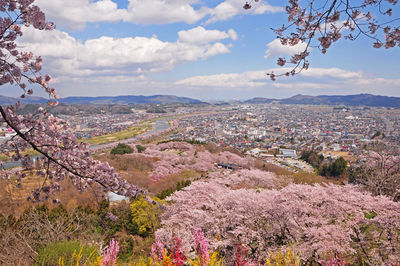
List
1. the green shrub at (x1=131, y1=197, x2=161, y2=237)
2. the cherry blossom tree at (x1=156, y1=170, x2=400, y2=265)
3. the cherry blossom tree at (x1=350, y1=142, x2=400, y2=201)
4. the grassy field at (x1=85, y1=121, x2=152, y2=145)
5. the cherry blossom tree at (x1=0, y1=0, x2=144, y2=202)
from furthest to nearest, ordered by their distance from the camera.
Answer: the grassy field at (x1=85, y1=121, x2=152, y2=145) → the cherry blossom tree at (x1=350, y1=142, x2=400, y2=201) → the green shrub at (x1=131, y1=197, x2=161, y2=237) → the cherry blossom tree at (x1=156, y1=170, x2=400, y2=265) → the cherry blossom tree at (x1=0, y1=0, x2=144, y2=202)

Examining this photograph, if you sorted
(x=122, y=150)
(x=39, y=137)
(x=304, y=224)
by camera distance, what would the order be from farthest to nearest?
(x=122, y=150) < (x=304, y=224) < (x=39, y=137)

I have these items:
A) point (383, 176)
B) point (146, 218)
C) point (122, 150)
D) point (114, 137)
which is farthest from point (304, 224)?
point (114, 137)

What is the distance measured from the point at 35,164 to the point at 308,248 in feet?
19.9

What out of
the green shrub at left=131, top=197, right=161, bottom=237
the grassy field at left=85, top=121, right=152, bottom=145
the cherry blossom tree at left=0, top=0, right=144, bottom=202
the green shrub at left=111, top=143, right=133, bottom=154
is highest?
the cherry blossom tree at left=0, top=0, right=144, bottom=202

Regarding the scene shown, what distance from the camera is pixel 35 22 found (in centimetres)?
270

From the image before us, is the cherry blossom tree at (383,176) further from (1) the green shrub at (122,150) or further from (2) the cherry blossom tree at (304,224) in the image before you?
(1) the green shrub at (122,150)

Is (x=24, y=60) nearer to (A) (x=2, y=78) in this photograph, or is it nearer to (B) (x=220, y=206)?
(A) (x=2, y=78)

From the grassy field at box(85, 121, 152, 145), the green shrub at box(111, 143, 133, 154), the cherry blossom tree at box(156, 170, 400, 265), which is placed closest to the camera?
the cherry blossom tree at box(156, 170, 400, 265)

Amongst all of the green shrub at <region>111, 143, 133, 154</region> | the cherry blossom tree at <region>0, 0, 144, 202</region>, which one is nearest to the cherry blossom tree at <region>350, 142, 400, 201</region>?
the cherry blossom tree at <region>0, 0, 144, 202</region>

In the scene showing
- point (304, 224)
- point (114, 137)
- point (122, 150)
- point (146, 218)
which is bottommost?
point (114, 137)

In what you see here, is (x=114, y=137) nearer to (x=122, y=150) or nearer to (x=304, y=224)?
(x=122, y=150)

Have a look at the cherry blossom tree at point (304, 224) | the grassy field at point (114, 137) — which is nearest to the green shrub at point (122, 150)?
the grassy field at point (114, 137)

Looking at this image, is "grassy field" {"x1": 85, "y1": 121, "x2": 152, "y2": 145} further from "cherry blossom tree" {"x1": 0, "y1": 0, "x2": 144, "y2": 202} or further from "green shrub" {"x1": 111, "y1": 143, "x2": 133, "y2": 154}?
"cherry blossom tree" {"x1": 0, "y1": 0, "x2": 144, "y2": 202}

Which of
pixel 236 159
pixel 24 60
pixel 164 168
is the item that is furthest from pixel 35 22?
pixel 236 159
